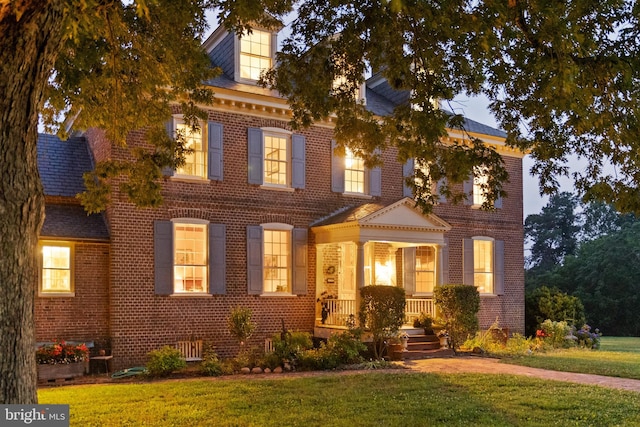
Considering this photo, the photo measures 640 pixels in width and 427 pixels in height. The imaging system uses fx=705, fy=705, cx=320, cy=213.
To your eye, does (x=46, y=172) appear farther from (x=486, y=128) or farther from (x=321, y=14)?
(x=486, y=128)

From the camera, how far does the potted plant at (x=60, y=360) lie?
551 inches

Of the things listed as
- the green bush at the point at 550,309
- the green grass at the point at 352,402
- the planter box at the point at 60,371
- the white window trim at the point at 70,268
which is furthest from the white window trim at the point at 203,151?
the green bush at the point at 550,309

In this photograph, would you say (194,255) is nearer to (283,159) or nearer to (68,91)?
(283,159)

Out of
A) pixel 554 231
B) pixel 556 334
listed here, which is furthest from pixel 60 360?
pixel 554 231

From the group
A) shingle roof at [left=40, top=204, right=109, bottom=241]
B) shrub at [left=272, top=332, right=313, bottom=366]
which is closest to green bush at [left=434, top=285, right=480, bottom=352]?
shrub at [left=272, top=332, right=313, bottom=366]

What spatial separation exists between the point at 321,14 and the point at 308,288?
31.2ft

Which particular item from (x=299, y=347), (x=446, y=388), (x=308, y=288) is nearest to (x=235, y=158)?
(x=308, y=288)

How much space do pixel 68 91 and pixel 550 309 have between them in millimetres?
17881

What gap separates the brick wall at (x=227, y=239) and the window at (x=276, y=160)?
0.36 metres

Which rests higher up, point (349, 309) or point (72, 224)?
point (72, 224)

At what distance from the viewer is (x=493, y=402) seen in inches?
429

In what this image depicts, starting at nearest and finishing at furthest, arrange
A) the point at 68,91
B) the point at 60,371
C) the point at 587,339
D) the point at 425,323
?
the point at 68,91, the point at 60,371, the point at 425,323, the point at 587,339

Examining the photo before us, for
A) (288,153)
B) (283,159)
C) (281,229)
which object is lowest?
(281,229)

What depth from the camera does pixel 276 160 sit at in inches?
755
